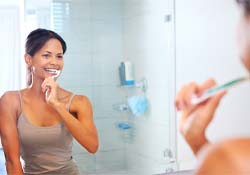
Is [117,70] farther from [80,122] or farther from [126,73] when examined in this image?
[80,122]

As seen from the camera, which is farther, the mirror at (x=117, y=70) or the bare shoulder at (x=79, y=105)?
the mirror at (x=117, y=70)

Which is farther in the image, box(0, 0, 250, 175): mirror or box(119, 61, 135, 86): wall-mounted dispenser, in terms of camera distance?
box(119, 61, 135, 86): wall-mounted dispenser

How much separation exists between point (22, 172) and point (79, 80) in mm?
460

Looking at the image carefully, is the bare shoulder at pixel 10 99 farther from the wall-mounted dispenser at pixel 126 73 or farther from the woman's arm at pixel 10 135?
the wall-mounted dispenser at pixel 126 73

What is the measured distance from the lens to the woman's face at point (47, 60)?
82 cm

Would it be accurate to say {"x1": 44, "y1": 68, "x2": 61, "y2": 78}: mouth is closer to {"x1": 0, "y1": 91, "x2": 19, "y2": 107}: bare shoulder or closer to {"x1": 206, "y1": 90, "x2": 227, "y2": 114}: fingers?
{"x1": 0, "y1": 91, "x2": 19, "y2": 107}: bare shoulder

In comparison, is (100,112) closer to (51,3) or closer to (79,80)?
(79,80)

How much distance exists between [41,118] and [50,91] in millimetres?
76

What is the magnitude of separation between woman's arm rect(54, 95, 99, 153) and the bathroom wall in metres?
0.28

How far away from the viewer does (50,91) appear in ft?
2.73

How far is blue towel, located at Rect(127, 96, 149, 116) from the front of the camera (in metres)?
1.30

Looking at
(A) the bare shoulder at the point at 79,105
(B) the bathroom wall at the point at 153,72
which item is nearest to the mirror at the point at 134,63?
(B) the bathroom wall at the point at 153,72

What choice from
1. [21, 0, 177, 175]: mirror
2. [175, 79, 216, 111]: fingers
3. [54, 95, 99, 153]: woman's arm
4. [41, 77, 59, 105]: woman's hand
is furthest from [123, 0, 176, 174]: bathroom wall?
[175, 79, 216, 111]: fingers

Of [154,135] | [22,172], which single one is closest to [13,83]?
[22,172]
